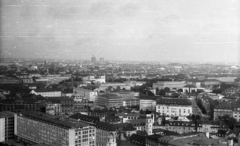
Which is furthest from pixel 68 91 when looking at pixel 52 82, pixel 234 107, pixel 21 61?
pixel 234 107

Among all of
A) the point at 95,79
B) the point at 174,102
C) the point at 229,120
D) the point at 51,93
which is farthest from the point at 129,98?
the point at 95,79

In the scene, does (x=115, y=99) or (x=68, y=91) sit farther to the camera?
(x=68, y=91)

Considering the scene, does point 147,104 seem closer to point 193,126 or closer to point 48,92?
point 48,92

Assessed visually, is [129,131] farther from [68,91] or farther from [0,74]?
[68,91]

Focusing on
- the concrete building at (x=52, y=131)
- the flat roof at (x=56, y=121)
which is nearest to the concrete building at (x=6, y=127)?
the concrete building at (x=52, y=131)

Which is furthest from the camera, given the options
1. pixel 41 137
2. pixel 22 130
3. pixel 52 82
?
pixel 52 82

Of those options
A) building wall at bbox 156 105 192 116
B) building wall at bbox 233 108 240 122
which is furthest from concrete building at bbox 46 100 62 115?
building wall at bbox 233 108 240 122

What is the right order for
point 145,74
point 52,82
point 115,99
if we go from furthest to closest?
point 145,74 < point 52,82 < point 115,99
